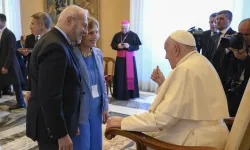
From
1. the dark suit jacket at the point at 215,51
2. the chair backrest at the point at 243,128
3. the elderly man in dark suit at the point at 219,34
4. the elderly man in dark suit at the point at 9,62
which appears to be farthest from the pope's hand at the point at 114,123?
the elderly man in dark suit at the point at 9,62

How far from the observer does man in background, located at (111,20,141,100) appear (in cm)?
511

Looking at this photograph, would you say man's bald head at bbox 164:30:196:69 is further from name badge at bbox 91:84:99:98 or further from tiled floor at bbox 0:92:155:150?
tiled floor at bbox 0:92:155:150

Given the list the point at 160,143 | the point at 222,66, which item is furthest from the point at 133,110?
the point at 160,143

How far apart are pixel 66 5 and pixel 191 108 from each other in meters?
6.18

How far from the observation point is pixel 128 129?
5.25 feet

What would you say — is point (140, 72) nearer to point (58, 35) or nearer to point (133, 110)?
point (133, 110)

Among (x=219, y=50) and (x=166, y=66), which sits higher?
(x=219, y=50)

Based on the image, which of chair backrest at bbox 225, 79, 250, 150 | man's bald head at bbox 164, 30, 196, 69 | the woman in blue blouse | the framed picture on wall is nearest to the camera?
chair backrest at bbox 225, 79, 250, 150

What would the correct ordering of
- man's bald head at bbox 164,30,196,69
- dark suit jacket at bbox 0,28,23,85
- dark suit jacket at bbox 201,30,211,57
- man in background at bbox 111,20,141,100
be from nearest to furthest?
man's bald head at bbox 164,30,196,69
dark suit jacket at bbox 201,30,211,57
dark suit jacket at bbox 0,28,23,85
man in background at bbox 111,20,141,100

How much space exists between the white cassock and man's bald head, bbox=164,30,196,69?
0.23 ft

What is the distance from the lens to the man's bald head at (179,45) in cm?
159

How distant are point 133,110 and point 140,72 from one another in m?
1.62

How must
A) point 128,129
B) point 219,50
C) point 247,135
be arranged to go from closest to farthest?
point 247,135 → point 128,129 → point 219,50

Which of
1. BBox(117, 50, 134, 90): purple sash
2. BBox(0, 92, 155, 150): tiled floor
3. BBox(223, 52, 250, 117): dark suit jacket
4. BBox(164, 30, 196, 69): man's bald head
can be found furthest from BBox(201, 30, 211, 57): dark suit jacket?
BBox(164, 30, 196, 69): man's bald head
